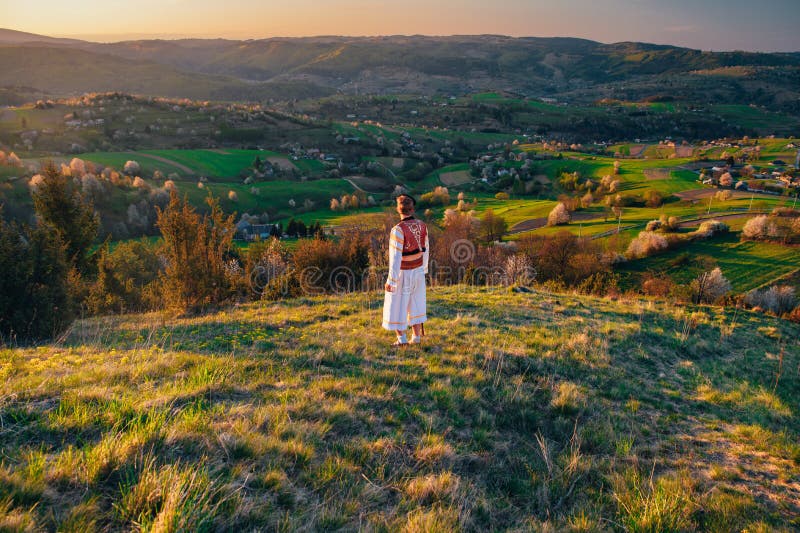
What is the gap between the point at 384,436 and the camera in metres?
4.79

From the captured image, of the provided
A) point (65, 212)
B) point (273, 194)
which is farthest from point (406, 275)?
point (273, 194)

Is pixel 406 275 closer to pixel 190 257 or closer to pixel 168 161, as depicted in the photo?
pixel 190 257

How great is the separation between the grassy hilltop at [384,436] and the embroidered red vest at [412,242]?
191 cm

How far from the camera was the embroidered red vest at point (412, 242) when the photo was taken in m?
8.18

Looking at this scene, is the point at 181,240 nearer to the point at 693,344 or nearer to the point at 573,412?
the point at 573,412

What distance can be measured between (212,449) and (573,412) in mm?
5219

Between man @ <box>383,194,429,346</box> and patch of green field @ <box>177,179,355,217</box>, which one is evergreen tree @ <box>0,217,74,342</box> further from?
patch of green field @ <box>177,179,355,217</box>

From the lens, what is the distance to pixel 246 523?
9.87 feet

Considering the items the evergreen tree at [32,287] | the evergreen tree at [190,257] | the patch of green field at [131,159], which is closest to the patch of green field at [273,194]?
the patch of green field at [131,159]

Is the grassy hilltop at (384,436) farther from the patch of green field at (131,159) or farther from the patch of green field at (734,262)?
the patch of green field at (131,159)

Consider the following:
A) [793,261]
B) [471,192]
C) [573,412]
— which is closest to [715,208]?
[793,261]

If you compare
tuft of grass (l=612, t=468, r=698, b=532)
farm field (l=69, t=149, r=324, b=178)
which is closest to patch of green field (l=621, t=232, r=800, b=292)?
tuft of grass (l=612, t=468, r=698, b=532)

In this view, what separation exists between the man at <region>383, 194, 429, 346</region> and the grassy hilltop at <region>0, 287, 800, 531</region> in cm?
70

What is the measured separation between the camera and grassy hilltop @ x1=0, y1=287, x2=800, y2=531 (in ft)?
10.4
